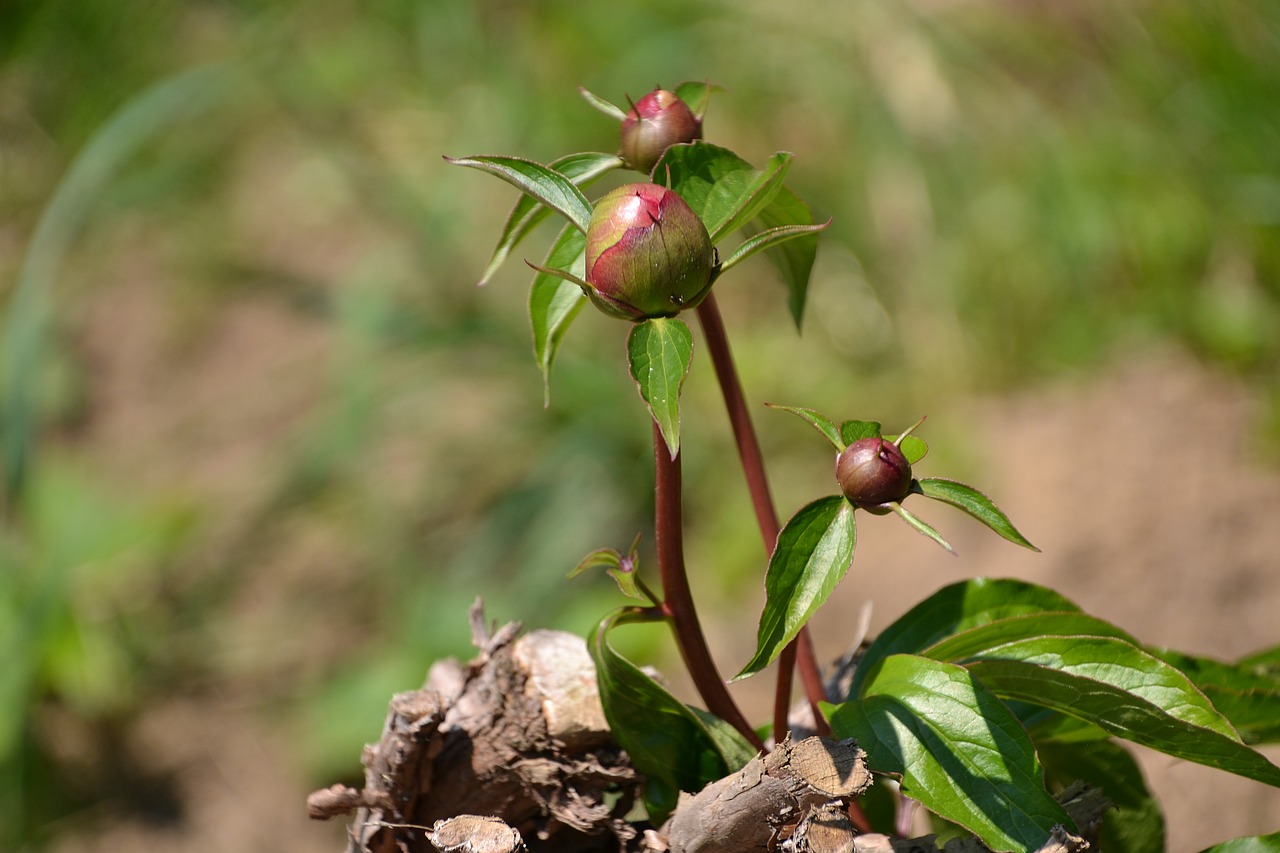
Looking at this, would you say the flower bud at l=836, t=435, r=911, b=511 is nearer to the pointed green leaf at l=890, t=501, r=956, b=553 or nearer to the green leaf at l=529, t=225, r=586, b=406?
the pointed green leaf at l=890, t=501, r=956, b=553

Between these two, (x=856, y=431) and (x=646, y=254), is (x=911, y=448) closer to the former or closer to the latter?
(x=856, y=431)

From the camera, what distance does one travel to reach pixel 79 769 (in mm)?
2197

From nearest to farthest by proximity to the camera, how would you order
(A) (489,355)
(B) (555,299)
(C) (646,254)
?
(C) (646,254) → (B) (555,299) → (A) (489,355)

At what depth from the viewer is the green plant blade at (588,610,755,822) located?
56 centimetres

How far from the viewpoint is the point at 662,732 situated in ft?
1.88

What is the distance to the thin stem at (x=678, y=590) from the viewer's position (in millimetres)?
506

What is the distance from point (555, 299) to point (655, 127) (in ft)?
0.31

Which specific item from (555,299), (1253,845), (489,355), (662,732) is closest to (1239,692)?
(1253,845)

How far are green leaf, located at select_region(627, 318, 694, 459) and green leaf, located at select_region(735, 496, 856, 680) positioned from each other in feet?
0.21

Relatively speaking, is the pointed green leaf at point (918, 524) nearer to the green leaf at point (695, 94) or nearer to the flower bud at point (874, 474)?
the flower bud at point (874, 474)

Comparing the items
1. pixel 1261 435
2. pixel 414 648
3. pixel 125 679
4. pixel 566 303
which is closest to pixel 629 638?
pixel 414 648

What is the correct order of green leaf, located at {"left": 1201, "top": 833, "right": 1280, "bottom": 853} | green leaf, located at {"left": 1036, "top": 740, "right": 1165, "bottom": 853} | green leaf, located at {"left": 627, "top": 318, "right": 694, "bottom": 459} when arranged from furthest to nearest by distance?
green leaf, located at {"left": 1036, "top": 740, "right": 1165, "bottom": 853}
green leaf, located at {"left": 1201, "top": 833, "right": 1280, "bottom": 853}
green leaf, located at {"left": 627, "top": 318, "right": 694, "bottom": 459}

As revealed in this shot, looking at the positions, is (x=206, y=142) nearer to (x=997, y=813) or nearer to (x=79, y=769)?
(x=79, y=769)

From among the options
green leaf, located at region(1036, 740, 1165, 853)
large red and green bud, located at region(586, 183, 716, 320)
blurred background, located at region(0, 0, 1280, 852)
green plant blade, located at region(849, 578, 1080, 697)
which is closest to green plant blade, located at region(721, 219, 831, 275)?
large red and green bud, located at region(586, 183, 716, 320)
